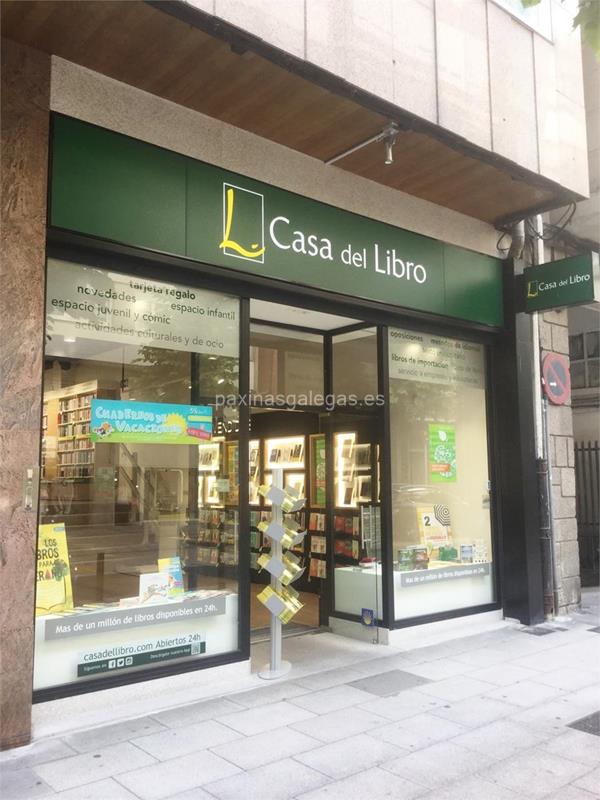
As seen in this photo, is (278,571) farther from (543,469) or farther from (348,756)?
(543,469)

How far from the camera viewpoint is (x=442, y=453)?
7.93 meters

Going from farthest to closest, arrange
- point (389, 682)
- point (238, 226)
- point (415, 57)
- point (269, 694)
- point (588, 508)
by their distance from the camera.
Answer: point (588, 508)
point (415, 57)
point (238, 226)
point (389, 682)
point (269, 694)

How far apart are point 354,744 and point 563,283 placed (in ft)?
18.4

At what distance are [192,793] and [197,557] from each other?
Answer: 7.46ft

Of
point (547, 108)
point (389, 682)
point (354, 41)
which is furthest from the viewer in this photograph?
point (547, 108)

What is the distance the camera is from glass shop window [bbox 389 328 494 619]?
740cm

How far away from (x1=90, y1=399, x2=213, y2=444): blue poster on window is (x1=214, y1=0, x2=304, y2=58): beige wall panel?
2.87 meters

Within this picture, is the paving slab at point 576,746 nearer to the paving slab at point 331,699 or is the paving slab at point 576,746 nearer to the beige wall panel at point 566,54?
the paving slab at point 331,699

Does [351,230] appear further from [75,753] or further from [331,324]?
[75,753]

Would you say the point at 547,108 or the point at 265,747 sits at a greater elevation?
the point at 547,108

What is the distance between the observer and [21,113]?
464cm

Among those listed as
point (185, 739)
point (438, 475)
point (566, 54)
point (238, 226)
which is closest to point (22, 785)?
point (185, 739)

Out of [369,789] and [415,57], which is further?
[415,57]

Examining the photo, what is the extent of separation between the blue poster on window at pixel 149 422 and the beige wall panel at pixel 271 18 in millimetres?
2872
